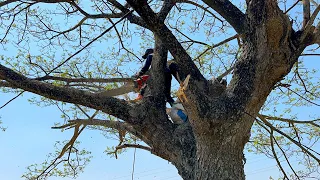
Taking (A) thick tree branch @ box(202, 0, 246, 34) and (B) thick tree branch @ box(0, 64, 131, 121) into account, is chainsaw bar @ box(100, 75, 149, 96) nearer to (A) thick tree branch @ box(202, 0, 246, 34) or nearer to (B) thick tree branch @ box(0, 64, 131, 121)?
(B) thick tree branch @ box(0, 64, 131, 121)

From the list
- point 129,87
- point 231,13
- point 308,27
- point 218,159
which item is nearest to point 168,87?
point 129,87

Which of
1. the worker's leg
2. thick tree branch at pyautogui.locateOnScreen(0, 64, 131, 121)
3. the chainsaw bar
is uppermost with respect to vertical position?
the chainsaw bar

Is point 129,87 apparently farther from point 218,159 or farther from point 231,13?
point 218,159

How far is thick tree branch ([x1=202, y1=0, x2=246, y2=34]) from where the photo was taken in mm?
4406

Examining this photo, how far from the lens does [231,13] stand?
4.47 m

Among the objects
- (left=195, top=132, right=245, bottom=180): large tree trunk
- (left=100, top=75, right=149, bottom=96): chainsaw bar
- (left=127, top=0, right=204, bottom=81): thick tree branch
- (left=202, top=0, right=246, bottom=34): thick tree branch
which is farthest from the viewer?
(left=100, top=75, right=149, bottom=96): chainsaw bar

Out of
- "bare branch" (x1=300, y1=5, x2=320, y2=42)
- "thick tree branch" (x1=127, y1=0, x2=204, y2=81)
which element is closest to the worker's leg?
"thick tree branch" (x1=127, y1=0, x2=204, y2=81)

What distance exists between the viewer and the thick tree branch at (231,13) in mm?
4406

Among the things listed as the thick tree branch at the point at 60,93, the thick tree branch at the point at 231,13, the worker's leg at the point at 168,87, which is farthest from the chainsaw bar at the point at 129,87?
the thick tree branch at the point at 231,13

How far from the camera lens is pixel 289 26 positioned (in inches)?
164

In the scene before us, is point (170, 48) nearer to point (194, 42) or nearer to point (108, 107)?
point (108, 107)

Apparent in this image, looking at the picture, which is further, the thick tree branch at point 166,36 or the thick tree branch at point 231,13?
the thick tree branch at point 231,13

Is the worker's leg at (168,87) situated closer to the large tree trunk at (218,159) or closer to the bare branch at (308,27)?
the large tree trunk at (218,159)

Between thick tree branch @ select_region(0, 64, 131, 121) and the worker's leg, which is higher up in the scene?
the worker's leg
